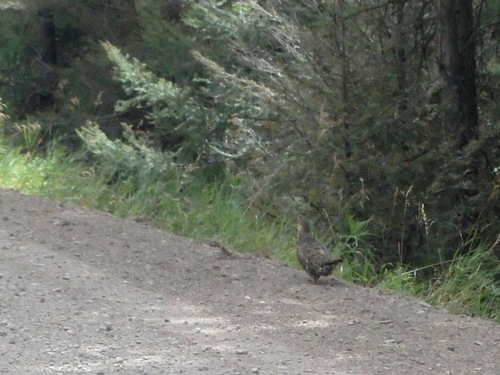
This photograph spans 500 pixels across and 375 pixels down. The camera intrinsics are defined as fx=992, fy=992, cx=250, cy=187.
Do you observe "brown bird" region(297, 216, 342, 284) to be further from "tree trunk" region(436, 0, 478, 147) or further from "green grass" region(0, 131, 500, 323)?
"tree trunk" region(436, 0, 478, 147)

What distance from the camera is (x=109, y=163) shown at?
49.1 feet

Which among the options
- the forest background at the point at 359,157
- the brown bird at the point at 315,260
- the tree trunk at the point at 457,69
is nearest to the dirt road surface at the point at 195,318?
the brown bird at the point at 315,260

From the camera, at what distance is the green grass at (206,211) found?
947 centimetres

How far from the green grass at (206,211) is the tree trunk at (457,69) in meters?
1.44

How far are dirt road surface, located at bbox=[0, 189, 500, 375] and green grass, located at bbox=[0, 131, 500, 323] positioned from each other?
782 millimetres

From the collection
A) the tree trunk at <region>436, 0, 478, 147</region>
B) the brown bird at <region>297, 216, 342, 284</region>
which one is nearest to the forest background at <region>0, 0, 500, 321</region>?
the tree trunk at <region>436, 0, 478, 147</region>

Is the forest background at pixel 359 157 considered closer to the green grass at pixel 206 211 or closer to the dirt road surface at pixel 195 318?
the green grass at pixel 206 211

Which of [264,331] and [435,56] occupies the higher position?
[435,56]

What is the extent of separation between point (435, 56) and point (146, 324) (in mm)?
6213

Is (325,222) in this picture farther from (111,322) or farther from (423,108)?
(111,322)

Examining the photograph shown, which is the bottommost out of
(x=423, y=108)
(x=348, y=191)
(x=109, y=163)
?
(x=109, y=163)

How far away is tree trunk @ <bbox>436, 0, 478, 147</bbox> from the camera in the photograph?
1134cm

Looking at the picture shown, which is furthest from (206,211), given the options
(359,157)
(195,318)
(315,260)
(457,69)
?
(195,318)

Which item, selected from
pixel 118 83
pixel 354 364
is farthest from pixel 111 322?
pixel 118 83
